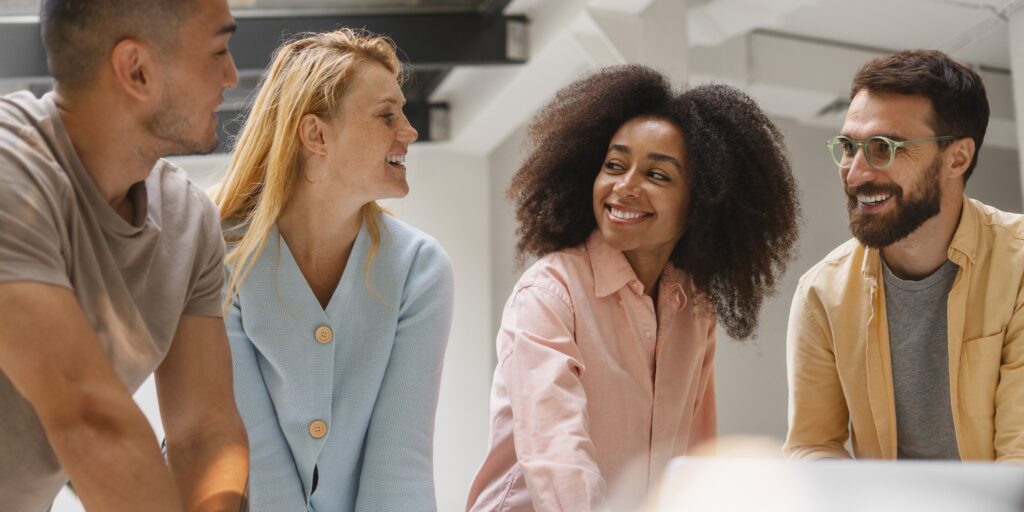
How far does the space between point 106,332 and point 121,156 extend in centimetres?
25

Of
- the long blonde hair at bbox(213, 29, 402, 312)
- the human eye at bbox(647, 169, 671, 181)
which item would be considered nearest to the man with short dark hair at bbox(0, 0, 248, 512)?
the long blonde hair at bbox(213, 29, 402, 312)

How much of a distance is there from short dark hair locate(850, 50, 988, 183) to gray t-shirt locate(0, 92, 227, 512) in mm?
1635

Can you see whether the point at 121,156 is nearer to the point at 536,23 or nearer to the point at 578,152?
the point at 578,152

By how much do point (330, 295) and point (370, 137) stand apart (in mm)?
355

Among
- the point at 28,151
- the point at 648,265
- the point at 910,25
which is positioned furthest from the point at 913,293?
the point at 910,25

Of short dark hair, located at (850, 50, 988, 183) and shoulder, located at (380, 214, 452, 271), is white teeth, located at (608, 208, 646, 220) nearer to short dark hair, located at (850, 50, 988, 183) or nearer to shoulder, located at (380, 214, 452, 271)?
shoulder, located at (380, 214, 452, 271)

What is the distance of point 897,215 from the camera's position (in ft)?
8.73

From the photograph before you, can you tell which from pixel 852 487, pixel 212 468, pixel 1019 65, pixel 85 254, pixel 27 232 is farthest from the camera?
pixel 1019 65

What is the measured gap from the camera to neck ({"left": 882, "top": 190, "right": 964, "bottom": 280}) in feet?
8.86

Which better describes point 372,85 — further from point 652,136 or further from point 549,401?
point 549,401

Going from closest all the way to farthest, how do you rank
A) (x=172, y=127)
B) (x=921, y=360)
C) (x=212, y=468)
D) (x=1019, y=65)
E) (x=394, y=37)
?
1. (x=172, y=127)
2. (x=212, y=468)
3. (x=921, y=360)
4. (x=1019, y=65)
5. (x=394, y=37)

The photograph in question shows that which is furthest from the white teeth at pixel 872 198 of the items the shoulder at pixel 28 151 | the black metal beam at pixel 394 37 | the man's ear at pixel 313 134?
the black metal beam at pixel 394 37

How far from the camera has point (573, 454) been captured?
83.3 inches


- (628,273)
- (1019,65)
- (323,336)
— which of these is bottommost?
(323,336)
